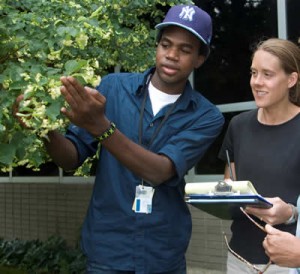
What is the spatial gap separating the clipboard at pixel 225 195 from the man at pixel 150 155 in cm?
31

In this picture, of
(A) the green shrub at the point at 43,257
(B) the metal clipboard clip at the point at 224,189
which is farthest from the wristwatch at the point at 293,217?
(A) the green shrub at the point at 43,257

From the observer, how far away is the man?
2559 mm

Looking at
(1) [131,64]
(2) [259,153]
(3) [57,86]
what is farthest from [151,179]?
(1) [131,64]

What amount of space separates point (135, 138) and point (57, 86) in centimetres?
61

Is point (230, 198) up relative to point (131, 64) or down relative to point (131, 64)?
down

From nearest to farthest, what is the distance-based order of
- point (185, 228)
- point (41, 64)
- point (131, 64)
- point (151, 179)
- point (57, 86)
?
point (57, 86) → point (41, 64) → point (151, 179) → point (185, 228) → point (131, 64)

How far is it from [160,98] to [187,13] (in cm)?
39

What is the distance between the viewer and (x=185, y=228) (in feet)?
8.91

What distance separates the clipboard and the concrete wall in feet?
12.7

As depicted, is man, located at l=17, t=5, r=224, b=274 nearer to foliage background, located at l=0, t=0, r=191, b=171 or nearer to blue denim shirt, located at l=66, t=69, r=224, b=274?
blue denim shirt, located at l=66, t=69, r=224, b=274

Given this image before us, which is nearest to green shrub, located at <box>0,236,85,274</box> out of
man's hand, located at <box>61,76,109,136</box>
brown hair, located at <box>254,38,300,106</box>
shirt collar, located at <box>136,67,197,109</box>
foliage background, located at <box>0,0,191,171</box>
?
foliage background, located at <box>0,0,191,171</box>

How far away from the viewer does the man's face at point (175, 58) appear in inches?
107

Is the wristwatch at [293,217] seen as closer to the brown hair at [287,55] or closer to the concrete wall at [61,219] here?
the brown hair at [287,55]

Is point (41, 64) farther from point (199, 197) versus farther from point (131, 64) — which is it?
point (131, 64)
